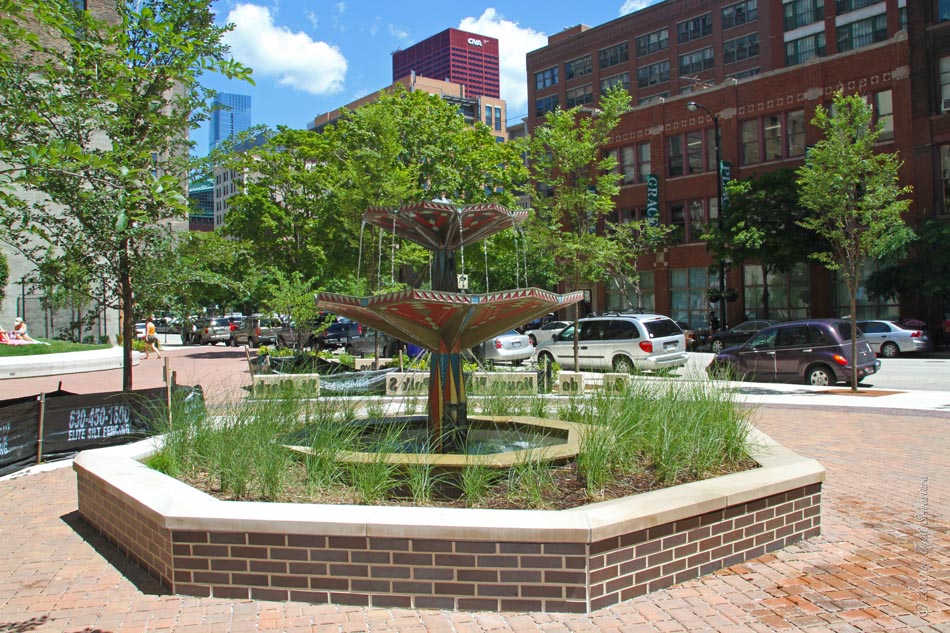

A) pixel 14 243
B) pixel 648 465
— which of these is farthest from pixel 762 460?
pixel 14 243

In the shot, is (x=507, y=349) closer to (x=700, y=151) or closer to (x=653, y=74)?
(x=700, y=151)

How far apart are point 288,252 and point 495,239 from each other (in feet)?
32.8

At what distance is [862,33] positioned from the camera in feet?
161

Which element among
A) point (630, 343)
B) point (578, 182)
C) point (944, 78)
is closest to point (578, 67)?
point (944, 78)

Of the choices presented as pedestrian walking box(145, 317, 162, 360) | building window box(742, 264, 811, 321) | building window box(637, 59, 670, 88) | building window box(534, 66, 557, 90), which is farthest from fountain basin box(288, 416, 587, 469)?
building window box(534, 66, 557, 90)

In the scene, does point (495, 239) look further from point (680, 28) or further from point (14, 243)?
point (680, 28)

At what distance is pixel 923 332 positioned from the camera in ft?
96.5

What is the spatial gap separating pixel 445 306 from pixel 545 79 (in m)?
68.5

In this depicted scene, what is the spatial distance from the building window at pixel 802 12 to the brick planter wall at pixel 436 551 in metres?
54.4

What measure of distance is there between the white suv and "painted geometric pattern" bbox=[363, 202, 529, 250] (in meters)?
13.2

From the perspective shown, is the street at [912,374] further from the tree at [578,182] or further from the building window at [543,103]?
the building window at [543,103]

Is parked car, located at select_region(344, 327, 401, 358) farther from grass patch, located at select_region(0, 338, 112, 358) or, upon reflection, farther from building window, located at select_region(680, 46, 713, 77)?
building window, located at select_region(680, 46, 713, 77)

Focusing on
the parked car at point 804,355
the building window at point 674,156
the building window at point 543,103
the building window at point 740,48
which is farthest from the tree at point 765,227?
the building window at point 543,103

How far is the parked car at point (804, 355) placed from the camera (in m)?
18.3
